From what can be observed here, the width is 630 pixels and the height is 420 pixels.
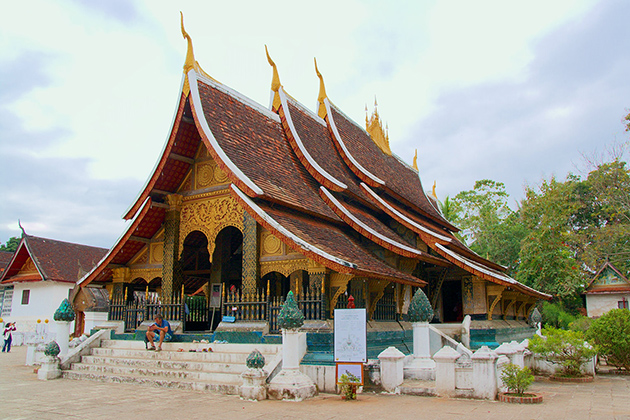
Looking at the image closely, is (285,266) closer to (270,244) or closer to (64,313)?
(270,244)

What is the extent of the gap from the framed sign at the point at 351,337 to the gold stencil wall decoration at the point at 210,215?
370cm

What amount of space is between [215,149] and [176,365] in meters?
4.05

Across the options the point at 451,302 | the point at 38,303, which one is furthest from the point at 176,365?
the point at 38,303

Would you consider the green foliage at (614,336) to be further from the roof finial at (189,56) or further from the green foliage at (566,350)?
the roof finial at (189,56)

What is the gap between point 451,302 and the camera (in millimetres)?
15977

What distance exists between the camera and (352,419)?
19.1 ft

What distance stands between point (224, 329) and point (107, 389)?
2.28 meters

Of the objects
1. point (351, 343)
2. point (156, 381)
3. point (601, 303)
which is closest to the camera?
point (351, 343)

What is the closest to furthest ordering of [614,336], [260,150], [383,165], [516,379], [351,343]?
[516,379] → [351,343] → [614,336] → [260,150] → [383,165]

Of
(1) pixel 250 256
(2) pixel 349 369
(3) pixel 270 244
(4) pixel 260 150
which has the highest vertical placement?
(4) pixel 260 150

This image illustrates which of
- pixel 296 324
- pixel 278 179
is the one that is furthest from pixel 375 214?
pixel 296 324

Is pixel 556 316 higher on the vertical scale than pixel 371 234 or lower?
lower

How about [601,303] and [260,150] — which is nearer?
[260,150]

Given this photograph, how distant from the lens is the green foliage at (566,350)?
987cm
